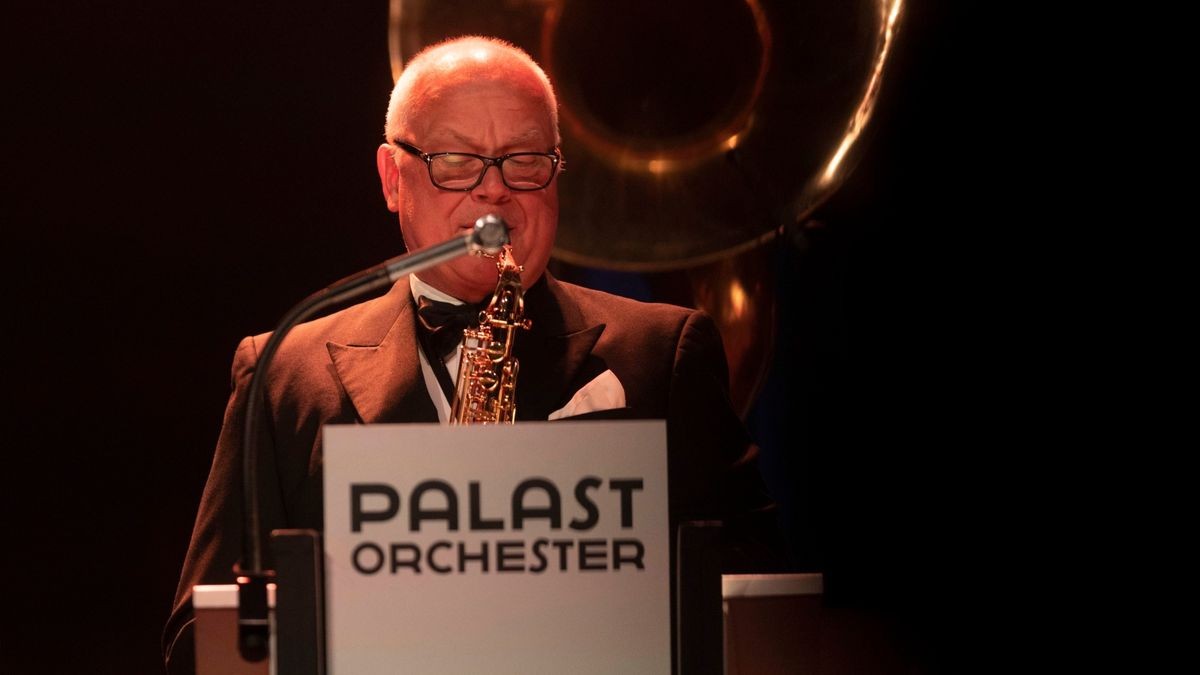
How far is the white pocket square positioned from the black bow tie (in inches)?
8.3

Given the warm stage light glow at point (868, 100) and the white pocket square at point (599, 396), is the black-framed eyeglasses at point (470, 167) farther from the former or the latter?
the warm stage light glow at point (868, 100)

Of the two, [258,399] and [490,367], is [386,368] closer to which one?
[490,367]

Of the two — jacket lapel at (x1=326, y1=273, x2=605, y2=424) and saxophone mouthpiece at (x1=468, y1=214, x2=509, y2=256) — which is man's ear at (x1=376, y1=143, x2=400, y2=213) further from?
saxophone mouthpiece at (x1=468, y1=214, x2=509, y2=256)

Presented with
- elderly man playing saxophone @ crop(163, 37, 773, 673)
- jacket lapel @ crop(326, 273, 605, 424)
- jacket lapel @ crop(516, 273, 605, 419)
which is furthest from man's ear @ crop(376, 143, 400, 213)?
jacket lapel @ crop(516, 273, 605, 419)

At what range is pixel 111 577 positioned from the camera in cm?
258

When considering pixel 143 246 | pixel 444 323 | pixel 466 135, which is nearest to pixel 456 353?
pixel 444 323

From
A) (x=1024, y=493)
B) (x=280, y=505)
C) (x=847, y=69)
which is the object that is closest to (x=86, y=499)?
(x=280, y=505)

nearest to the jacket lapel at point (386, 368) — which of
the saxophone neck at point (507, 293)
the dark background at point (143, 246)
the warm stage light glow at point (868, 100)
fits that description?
the saxophone neck at point (507, 293)

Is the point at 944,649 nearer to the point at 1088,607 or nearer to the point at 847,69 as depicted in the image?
the point at 1088,607

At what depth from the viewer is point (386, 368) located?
6.78 feet

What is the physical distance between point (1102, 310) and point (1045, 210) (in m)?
0.26

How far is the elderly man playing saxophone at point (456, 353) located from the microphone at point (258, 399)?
0.75 m

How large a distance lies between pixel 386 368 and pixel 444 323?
0.12m

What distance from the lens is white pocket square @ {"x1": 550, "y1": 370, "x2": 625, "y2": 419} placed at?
6.91ft
